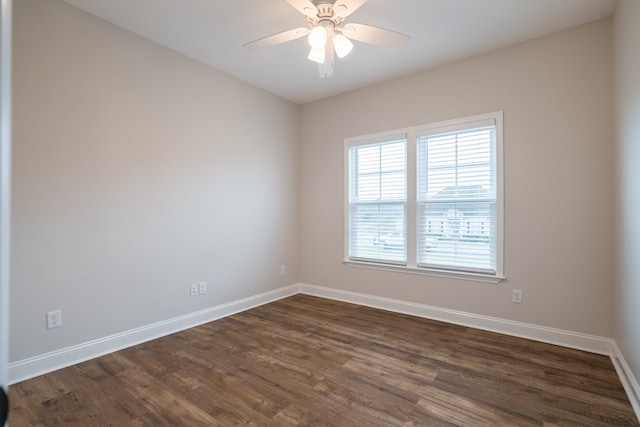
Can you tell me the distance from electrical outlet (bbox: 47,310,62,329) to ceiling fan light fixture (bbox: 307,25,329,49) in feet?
9.01

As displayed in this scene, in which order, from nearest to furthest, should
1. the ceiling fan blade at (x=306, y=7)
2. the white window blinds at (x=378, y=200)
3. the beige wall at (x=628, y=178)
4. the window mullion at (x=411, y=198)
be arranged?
1. the beige wall at (x=628, y=178)
2. the ceiling fan blade at (x=306, y=7)
3. the window mullion at (x=411, y=198)
4. the white window blinds at (x=378, y=200)

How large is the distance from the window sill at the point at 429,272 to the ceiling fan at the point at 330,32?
228 cm

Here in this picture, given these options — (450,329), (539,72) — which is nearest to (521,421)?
(450,329)

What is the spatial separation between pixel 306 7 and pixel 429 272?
9.14 ft

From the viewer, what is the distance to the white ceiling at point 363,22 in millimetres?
2447

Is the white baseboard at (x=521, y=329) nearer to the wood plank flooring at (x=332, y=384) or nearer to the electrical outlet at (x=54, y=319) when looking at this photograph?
the wood plank flooring at (x=332, y=384)

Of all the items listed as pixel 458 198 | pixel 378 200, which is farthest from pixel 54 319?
pixel 458 198

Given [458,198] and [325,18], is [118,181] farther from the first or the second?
[458,198]

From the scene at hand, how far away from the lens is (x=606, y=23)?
2590mm

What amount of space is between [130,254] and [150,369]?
1003 millimetres

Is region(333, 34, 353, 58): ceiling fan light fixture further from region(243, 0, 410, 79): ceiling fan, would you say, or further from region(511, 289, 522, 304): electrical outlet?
region(511, 289, 522, 304): electrical outlet

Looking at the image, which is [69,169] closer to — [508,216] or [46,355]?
[46,355]

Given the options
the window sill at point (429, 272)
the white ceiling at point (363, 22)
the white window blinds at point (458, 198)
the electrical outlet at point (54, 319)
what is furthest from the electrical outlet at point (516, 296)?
the electrical outlet at point (54, 319)

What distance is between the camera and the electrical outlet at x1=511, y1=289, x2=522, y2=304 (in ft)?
9.71
